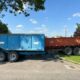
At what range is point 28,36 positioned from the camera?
26.9m

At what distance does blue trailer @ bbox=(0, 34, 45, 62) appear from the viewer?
2642 cm

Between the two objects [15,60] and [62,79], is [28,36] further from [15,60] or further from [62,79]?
[62,79]

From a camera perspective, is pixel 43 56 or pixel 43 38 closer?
pixel 43 38

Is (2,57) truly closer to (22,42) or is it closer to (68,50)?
(22,42)

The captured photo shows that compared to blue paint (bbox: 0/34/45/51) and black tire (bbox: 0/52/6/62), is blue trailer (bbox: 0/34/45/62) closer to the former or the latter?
blue paint (bbox: 0/34/45/51)

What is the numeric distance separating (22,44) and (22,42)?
186mm

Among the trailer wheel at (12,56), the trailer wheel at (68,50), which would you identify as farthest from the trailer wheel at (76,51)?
the trailer wheel at (12,56)

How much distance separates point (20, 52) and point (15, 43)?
3.07ft

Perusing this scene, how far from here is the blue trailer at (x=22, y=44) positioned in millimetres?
26422

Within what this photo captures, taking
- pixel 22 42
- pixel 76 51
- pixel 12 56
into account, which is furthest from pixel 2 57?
pixel 76 51

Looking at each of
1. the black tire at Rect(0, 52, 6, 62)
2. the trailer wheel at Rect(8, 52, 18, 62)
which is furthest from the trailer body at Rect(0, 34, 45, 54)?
the black tire at Rect(0, 52, 6, 62)

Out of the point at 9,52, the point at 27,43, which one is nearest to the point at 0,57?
the point at 9,52

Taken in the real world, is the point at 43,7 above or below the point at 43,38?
above

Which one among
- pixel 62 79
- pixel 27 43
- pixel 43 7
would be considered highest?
pixel 43 7
